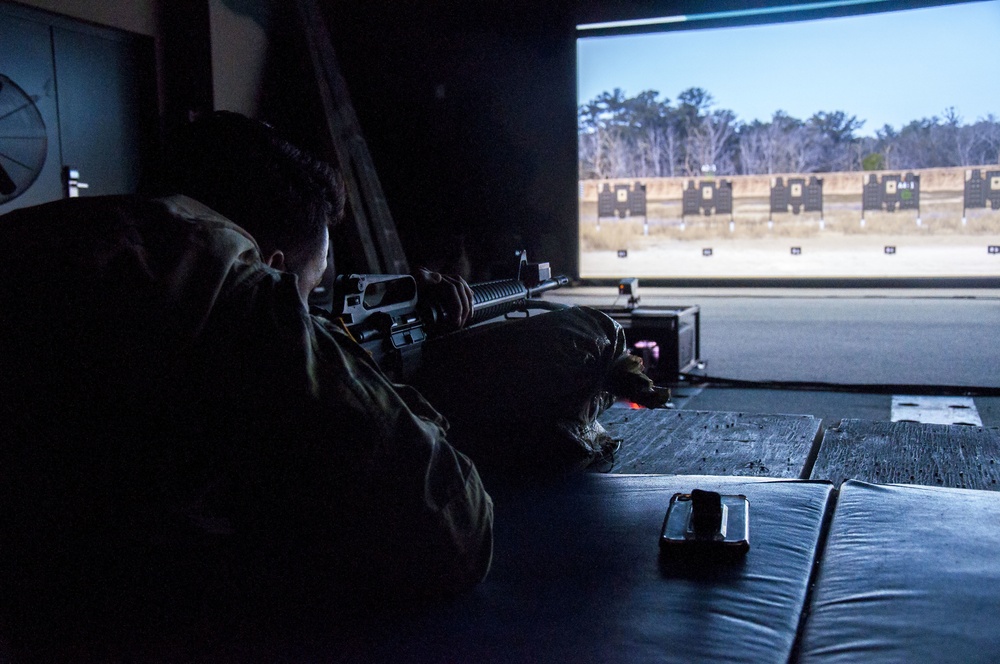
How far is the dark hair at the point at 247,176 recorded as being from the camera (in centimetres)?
66

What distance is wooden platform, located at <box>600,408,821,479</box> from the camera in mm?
1056

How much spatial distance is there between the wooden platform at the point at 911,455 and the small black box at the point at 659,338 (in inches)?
78.6

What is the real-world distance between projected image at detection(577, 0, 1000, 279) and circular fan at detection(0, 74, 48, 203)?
2.90 metres

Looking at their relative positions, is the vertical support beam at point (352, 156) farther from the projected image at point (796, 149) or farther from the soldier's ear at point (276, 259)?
A: the soldier's ear at point (276, 259)

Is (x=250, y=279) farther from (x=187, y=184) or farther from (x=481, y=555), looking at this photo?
(x=481, y=555)

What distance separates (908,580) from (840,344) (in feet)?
11.3

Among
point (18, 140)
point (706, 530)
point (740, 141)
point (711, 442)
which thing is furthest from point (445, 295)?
point (740, 141)

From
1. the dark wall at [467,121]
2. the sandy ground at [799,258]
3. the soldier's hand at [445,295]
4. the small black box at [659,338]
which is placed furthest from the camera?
the sandy ground at [799,258]

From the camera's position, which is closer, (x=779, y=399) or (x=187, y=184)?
(x=187, y=184)

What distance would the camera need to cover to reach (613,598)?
2.24 ft

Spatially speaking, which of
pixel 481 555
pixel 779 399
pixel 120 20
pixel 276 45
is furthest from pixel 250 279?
pixel 276 45

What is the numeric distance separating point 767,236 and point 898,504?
477cm

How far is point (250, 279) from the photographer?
55 cm

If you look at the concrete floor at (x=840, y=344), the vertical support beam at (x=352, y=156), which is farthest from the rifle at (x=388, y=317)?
the vertical support beam at (x=352, y=156)
